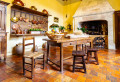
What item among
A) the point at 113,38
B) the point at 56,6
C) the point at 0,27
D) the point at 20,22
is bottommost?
the point at 113,38

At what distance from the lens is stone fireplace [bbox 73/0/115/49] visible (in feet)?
14.2

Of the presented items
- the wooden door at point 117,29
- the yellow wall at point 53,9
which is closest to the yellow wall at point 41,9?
the yellow wall at point 53,9

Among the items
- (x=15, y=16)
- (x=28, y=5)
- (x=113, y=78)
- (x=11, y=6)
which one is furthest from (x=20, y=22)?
(x=113, y=78)

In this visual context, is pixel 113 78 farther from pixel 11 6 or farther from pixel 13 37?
pixel 11 6

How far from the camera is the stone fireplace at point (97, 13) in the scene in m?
4.33

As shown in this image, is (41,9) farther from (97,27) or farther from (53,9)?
(97,27)

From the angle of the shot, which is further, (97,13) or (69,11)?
(69,11)

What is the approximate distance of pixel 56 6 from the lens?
5.80m

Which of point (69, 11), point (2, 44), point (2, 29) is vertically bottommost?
point (2, 44)

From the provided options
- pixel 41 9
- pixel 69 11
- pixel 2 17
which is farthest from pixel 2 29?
pixel 69 11

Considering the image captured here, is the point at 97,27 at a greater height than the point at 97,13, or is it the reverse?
the point at 97,13

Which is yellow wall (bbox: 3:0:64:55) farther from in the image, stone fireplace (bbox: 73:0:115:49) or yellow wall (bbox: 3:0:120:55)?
stone fireplace (bbox: 73:0:115:49)

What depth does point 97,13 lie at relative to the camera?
183 inches

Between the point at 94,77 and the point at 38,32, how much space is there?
331cm
